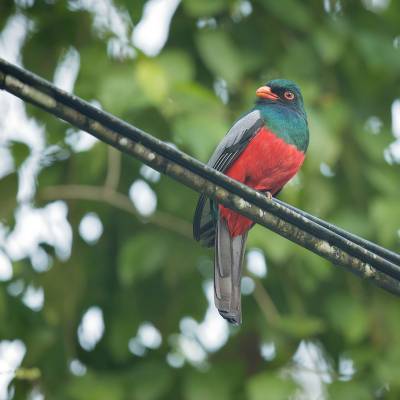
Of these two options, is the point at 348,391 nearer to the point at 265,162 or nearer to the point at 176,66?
the point at 265,162

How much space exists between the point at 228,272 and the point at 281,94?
3.76ft

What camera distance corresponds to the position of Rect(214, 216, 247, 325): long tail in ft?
11.3

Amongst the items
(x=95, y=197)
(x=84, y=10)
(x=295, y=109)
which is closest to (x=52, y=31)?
(x=84, y=10)

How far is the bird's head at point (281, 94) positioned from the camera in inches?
176

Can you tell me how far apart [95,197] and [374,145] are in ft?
4.90

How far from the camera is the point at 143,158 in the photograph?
2.47m

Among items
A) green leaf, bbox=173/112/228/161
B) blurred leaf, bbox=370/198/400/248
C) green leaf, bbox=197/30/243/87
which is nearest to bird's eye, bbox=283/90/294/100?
green leaf, bbox=197/30/243/87

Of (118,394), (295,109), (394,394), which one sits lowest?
(118,394)

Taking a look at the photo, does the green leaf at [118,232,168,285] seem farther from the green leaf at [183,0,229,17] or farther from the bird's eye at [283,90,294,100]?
the green leaf at [183,0,229,17]

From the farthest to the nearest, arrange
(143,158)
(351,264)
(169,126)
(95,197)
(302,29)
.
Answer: (302,29), (95,197), (169,126), (351,264), (143,158)

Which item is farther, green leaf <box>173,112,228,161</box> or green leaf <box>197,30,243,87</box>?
green leaf <box>197,30,243,87</box>

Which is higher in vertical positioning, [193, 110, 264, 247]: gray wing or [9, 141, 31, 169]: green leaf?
[193, 110, 264, 247]: gray wing

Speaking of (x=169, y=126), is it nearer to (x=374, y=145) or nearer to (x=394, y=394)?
(x=374, y=145)

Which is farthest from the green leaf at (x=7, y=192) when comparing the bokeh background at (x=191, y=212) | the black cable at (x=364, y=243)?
the black cable at (x=364, y=243)
